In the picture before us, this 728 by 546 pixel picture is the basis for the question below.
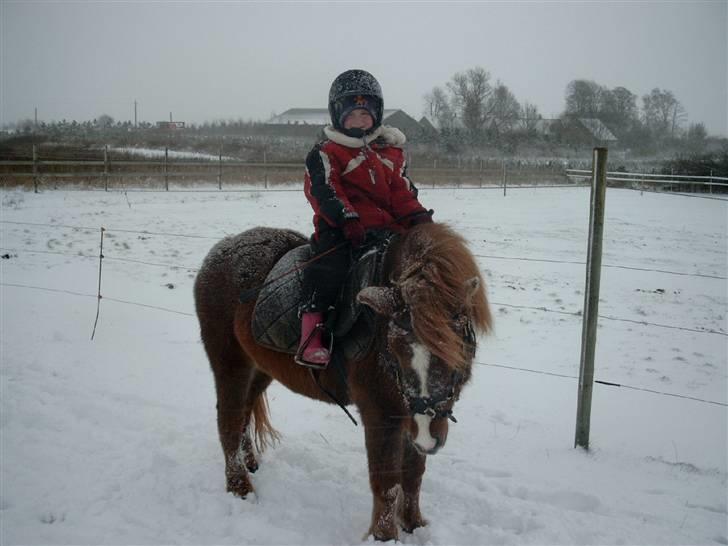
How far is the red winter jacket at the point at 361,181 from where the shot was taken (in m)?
2.73

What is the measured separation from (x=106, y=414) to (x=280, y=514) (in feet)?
6.63

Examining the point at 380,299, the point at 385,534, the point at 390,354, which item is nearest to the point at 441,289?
the point at 380,299

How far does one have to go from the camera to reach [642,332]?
20.6ft

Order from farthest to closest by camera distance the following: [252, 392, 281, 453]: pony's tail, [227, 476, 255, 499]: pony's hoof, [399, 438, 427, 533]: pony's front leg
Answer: [252, 392, 281, 453]: pony's tail, [227, 476, 255, 499]: pony's hoof, [399, 438, 427, 533]: pony's front leg

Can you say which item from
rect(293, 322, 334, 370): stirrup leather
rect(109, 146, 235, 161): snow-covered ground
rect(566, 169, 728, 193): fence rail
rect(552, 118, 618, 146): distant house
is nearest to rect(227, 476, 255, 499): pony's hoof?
rect(293, 322, 334, 370): stirrup leather

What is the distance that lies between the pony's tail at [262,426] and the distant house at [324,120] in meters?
42.0

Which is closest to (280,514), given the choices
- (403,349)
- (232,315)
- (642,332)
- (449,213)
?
(232,315)

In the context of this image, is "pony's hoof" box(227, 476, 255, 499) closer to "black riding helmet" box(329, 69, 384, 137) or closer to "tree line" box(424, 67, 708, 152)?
"black riding helmet" box(329, 69, 384, 137)

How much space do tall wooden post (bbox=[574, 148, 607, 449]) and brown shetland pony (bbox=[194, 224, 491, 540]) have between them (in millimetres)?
1537

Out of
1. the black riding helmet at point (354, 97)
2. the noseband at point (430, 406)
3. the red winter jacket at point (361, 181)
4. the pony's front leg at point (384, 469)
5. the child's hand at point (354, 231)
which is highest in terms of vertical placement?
the black riding helmet at point (354, 97)

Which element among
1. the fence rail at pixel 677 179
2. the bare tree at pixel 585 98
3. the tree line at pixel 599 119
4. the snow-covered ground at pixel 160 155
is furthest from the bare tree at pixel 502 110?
the snow-covered ground at pixel 160 155

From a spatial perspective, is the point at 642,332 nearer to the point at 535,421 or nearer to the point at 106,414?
the point at 535,421

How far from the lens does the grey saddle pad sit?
8.49 ft

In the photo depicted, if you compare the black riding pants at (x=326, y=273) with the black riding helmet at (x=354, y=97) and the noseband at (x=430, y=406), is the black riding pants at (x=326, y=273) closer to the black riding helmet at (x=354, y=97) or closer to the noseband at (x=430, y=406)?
Answer: the black riding helmet at (x=354, y=97)
